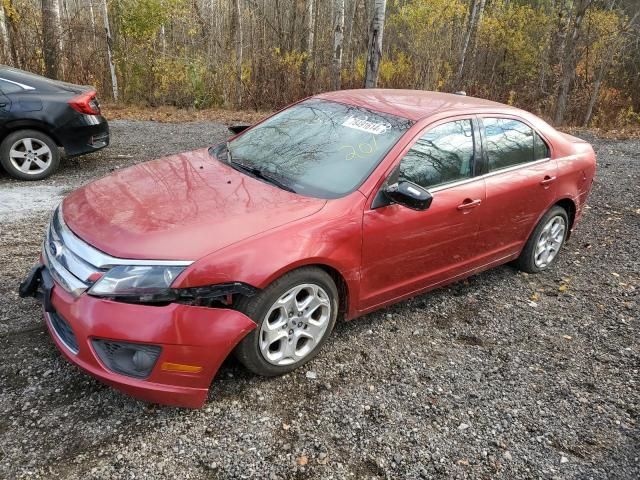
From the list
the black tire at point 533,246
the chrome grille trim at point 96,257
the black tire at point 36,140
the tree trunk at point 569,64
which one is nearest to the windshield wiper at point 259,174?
the chrome grille trim at point 96,257

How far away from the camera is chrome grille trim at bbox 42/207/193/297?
8.52 ft

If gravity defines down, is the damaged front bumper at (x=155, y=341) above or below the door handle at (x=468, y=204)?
below

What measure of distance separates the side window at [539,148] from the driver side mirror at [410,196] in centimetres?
176

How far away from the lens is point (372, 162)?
3.35 metres

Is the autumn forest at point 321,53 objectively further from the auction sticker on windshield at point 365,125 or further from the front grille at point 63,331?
the front grille at point 63,331

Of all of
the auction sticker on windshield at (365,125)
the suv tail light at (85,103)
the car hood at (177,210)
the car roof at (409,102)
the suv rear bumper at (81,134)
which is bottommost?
the suv rear bumper at (81,134)

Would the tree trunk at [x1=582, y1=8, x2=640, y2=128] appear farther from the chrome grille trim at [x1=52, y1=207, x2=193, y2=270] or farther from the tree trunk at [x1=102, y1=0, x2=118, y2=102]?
the chrome grille trim at [x1=52, y1=207, x2=193, y2=270]

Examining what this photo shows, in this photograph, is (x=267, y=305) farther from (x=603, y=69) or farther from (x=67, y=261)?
(x=603, y=69)

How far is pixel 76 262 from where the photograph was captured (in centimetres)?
271

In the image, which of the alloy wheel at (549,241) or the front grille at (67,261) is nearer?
the front grille at (67,261)

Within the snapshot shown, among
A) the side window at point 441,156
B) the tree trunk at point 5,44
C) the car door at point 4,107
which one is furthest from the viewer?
the tree trunk at point 5,44

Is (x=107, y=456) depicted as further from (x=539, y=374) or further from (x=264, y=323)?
(x=539, y=374)

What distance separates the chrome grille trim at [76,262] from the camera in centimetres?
260

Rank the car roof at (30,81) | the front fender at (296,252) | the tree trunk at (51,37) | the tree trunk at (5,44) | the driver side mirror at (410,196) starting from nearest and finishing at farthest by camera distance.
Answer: the front fender at (296,252) < the driver side mirror at (410,196) < the car roof at (30,81) < the tree trunk at (51,37) < the tree trunk at (5,44)
